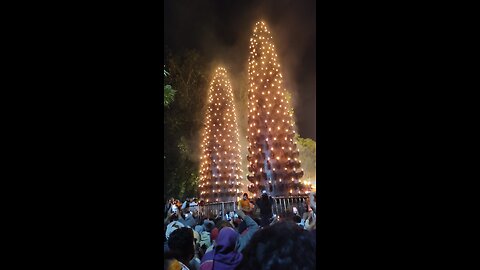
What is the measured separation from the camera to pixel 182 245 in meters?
3.51

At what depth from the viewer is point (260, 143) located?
152 inches

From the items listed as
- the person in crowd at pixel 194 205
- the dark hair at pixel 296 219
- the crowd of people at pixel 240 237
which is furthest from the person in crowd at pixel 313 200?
the person in crowd at pixel 194 205

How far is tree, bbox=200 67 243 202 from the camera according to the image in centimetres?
382

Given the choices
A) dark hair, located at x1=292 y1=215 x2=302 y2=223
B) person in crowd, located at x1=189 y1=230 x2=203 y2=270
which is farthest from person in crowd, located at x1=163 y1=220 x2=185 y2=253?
dark hair, located at x1=292 y1=215 x2=302 y2=223

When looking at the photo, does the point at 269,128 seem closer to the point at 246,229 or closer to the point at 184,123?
the point at 184,123

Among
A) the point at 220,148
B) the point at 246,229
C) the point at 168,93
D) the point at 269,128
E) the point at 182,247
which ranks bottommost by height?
the point at 182,247

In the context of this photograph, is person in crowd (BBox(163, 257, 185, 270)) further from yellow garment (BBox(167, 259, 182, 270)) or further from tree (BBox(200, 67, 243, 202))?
tree (BBox(200, 67, 243, 202))

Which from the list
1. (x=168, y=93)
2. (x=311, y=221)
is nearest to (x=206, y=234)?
(x=311, y=221)

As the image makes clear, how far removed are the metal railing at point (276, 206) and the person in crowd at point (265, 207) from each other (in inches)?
1.2

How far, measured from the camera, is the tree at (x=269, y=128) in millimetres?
3762

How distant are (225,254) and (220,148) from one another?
0.87 meters
